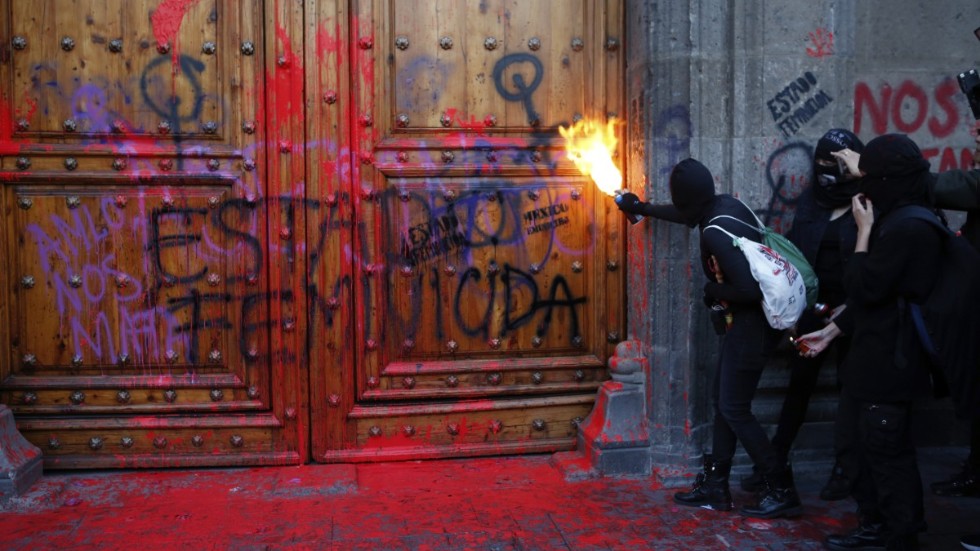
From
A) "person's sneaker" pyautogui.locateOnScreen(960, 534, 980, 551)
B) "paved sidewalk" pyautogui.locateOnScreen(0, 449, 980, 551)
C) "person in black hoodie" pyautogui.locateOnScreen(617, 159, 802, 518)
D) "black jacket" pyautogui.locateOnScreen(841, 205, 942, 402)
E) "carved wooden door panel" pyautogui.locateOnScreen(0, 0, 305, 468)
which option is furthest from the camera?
"carved wooden door panel" pyautogui.locateOnScreen(0, 0, 305, 468)

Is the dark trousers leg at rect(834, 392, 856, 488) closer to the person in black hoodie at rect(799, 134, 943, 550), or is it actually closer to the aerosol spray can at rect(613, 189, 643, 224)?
the person in black hoodie at rect(799, 134, 943, 550)

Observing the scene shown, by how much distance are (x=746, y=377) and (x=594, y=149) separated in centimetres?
150

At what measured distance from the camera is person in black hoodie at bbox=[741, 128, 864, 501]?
193 inches

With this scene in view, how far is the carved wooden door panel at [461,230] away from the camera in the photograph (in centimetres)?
525

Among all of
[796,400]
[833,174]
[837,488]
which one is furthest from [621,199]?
[837,488]

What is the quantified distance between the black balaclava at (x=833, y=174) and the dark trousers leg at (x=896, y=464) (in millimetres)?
1266

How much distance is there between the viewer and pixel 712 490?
481 centimetres

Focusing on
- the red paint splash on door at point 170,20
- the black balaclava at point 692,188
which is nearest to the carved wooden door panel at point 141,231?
the red paint splash on door at point 170,20

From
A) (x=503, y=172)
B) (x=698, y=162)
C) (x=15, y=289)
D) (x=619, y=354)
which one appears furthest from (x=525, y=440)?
(x=15, y=289)

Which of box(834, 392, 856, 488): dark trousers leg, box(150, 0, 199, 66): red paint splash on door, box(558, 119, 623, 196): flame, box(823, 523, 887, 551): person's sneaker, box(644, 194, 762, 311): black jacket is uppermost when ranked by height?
box(150, 0, 199, 66): red paint splash on door

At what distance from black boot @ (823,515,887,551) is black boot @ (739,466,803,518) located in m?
0.33

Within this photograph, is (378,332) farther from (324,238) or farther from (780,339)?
(780,339)

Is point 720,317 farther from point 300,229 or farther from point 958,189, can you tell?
point 300,229

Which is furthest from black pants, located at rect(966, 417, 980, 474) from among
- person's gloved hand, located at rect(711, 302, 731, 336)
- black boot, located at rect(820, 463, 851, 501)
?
person's gloved hand, located at rect(711, 302, 731, 336)
